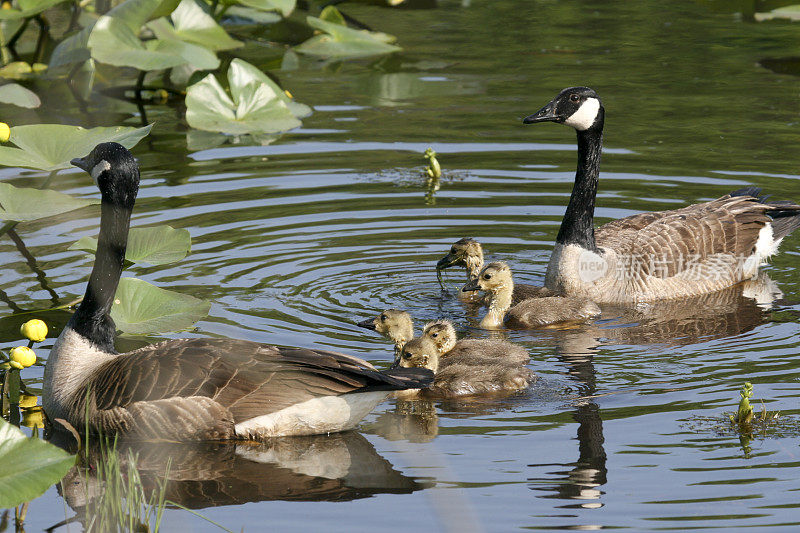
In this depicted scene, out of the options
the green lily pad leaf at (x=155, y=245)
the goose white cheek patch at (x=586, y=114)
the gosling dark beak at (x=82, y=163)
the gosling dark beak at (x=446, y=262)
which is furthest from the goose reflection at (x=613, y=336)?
the gosling dark beak at (x=82, y=163)

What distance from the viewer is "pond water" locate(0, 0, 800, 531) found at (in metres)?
6.68

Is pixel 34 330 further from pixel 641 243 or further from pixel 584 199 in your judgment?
pixel 641 243

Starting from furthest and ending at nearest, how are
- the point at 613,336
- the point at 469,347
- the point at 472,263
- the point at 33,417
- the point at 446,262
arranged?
the point at 446,262, the point at 472,263, the point at 613,336, the point at 469,347, the point at 33,417

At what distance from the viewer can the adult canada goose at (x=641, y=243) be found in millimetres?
10820

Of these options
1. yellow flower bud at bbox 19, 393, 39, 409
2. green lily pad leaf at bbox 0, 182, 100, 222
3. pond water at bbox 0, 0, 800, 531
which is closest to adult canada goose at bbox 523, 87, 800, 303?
pond water at bbox 0, 0, 800, 531

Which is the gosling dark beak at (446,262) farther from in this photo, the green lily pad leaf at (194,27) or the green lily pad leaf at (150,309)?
the green lily pad leaf at (194,27)

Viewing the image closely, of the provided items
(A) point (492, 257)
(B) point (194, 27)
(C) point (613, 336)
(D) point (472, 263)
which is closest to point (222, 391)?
(C) point (613, 336)

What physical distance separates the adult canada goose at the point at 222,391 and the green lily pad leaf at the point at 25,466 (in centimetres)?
138

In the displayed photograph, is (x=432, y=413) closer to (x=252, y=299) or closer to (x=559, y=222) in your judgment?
(x=252, y=299)

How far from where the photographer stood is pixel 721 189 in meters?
13.1

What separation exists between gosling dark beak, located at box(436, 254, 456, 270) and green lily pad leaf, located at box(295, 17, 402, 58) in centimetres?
722

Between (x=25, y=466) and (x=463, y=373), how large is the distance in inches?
136

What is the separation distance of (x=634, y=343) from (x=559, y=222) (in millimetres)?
3292

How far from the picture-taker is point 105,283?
8.16 meters
